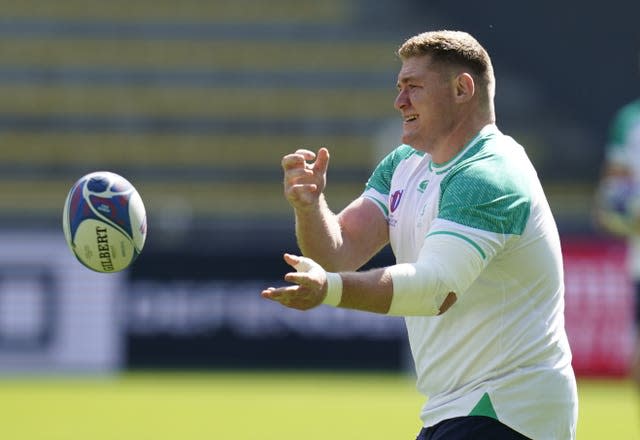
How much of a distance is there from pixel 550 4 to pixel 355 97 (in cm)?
462

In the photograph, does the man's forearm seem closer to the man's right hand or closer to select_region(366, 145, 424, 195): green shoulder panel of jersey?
the man's right hand

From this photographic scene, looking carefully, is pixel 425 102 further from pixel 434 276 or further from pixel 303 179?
pixel 434 276

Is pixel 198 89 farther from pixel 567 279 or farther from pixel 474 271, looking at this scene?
pixel 474 271

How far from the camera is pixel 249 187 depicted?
66.6 feet

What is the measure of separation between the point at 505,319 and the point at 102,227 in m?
1.66

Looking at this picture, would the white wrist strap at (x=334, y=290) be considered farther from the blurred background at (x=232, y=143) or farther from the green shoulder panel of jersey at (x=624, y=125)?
the blurred background at (x=232, y=143)

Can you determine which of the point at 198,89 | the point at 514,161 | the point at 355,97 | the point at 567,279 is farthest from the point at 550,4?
the point at 514,161

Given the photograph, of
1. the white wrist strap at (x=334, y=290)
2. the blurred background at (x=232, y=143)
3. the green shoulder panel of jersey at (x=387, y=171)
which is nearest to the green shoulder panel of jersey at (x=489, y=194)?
the white wrist strap at (x=334, y=290)

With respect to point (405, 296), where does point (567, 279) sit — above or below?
below

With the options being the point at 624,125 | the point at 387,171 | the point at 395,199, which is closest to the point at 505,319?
the point at 395,199

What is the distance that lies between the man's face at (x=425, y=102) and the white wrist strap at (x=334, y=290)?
2.45ft

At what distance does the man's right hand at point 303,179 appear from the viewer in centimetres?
Result: 495

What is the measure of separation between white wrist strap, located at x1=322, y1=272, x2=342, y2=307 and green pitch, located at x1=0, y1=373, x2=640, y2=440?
237 inches

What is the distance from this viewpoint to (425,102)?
4.70 metres
